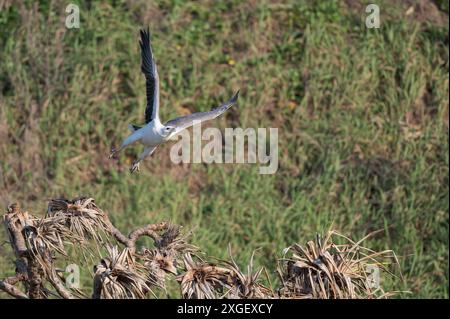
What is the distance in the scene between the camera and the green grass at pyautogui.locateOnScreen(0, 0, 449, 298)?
9.82 m

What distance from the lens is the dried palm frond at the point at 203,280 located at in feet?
15.4

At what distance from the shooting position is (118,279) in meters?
4.62

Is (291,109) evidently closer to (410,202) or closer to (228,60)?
(228,60)

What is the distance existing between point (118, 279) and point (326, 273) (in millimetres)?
915

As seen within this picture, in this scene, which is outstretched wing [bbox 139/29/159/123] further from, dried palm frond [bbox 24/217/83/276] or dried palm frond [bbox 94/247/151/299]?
dried palm frond [bbox 94/247/151/299]

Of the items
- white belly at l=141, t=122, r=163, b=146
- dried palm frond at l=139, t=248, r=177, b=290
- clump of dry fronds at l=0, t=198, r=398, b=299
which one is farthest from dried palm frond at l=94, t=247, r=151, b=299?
white belly at l=141, t=122, r=163, b=146

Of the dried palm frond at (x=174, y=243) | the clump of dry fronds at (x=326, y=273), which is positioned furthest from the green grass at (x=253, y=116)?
the clump of dry fronds at (x=326, y=273)

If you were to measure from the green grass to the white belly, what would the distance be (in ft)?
8.74

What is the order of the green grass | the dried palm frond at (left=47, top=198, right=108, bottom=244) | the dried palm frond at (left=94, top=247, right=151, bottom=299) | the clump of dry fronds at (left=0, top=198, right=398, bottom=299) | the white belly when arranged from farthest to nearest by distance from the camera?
the green grass → the white belly → the dried palm frond at (left=47, top=198, right=108, bottom=244) → the clump of dry fronds at (left=0, top=198, right=398, bottom=299) → the dried palm frond at (left=94, top=247, right=151, bottom=299)

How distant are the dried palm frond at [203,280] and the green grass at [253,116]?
4527 mm

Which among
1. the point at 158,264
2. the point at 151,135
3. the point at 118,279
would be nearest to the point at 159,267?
the point at 158,264

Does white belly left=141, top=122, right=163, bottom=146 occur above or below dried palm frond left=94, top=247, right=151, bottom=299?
above
